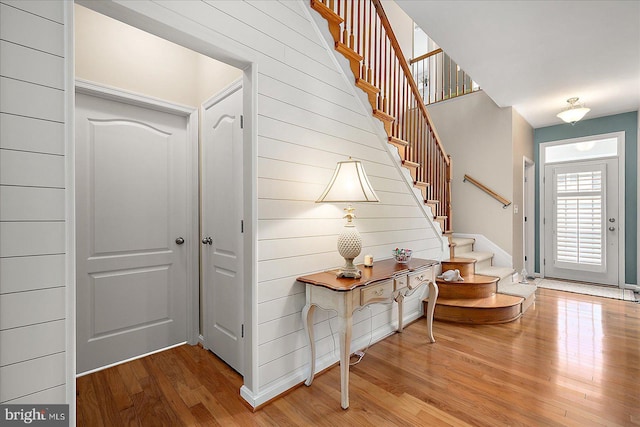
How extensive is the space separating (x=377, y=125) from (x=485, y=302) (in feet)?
7.48

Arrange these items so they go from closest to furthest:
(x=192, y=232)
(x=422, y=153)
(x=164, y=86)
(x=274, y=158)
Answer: (x=274, y=158)
(x=164, y=86)
(x=192, y=232)
(x=422, y=153)

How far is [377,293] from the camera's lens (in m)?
2.01

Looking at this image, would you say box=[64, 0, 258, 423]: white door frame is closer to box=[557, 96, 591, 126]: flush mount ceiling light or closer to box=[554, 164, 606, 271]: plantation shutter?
box=[557, 96, 591, 126]: flush mount ceiling light

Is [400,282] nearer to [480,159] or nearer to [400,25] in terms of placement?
[480,159]

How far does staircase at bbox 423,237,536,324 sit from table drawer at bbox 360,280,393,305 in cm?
147

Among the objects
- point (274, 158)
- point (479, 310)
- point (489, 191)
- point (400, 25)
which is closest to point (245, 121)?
point (274, 158)

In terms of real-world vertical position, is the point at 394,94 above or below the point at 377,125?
above

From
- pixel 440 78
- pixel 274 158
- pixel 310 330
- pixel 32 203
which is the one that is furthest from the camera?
pixel 440 78

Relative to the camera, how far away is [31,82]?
1140mm

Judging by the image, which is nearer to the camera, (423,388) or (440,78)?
(423,388)

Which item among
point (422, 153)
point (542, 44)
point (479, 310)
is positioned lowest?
point (479, 310)

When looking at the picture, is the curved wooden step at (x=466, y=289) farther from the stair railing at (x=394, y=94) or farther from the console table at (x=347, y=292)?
the console table at (x=347, y=292)

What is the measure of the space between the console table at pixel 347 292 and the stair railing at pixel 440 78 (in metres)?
3.75

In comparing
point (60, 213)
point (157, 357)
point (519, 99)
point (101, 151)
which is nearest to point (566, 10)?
point (519, 99)
